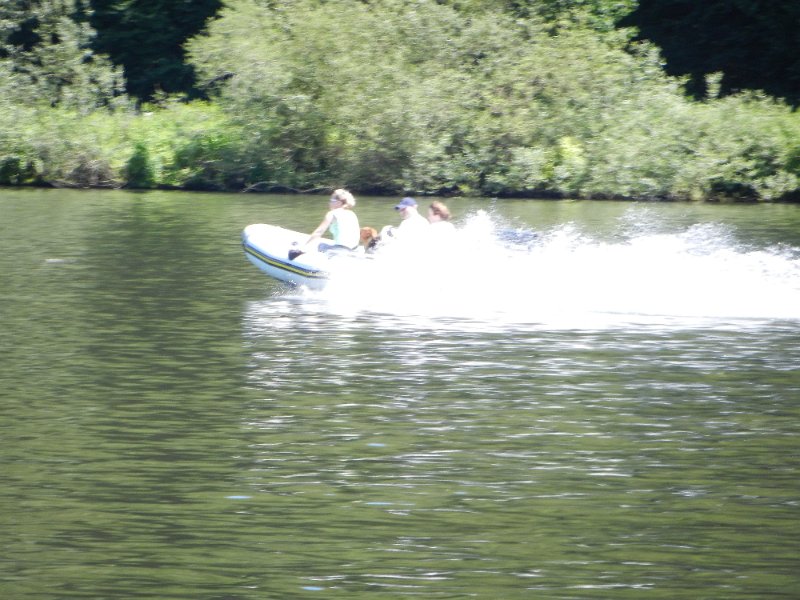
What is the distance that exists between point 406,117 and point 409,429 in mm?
25590

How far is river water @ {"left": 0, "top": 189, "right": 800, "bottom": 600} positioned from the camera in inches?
248

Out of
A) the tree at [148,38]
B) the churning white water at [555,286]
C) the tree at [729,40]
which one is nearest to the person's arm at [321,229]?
the churning white water at [555,286]

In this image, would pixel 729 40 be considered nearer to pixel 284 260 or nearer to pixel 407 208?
pixel 407 208

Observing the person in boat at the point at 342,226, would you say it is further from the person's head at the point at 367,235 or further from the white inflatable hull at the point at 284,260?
the person's head at the point at 367,235

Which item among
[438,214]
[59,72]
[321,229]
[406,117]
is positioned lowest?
[321,229]

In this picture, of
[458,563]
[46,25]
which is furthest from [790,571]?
[46,25]

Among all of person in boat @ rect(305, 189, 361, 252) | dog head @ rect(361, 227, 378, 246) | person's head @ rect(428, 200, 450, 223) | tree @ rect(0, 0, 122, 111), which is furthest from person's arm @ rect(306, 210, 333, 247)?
tree @ rect(0, 0, 122, 111)

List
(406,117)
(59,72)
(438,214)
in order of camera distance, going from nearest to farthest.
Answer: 1. (438,214)
2. (406,117)
3. (59,72)

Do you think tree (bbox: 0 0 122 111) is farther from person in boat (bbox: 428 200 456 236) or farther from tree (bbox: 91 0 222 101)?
person in boat (bbox: 428 200 456 236)

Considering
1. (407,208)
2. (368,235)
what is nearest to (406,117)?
(368,235)

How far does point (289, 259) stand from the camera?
632 inches

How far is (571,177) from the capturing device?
33062mm

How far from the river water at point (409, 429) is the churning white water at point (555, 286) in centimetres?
5

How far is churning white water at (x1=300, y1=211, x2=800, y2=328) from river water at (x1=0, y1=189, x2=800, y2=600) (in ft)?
0.17
